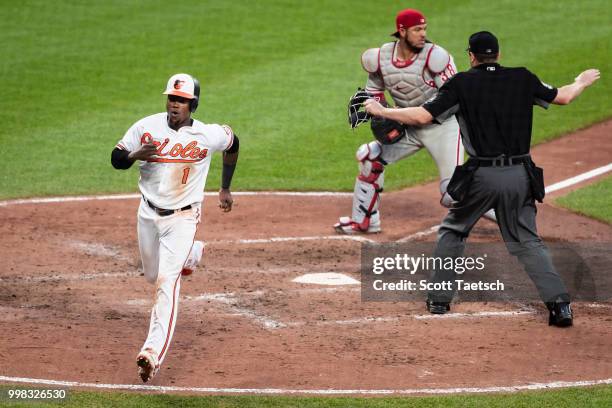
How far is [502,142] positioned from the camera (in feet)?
29.1

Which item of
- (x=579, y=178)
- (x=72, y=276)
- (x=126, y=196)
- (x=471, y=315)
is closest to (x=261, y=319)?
(x=471, y=315)

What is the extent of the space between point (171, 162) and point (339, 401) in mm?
2125

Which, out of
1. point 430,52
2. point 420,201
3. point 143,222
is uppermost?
point 430,52

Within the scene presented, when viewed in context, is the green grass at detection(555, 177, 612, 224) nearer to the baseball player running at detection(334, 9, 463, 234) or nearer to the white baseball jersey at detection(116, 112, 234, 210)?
the baseball player running at detection(334, 9, 463, 234)

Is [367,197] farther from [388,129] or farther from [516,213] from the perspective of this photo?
[516,213]

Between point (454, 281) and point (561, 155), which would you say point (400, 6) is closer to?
point (561, 155)

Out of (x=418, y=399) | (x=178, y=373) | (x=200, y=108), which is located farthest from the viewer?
(x=200, y=108)

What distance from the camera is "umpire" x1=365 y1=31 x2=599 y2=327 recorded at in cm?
884

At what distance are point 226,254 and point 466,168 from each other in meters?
2.86

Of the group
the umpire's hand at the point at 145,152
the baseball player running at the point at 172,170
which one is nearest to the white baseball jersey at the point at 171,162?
the baseball player running at the point at 172,170

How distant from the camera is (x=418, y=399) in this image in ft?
24.0

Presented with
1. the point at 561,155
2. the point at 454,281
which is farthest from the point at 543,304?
the point at 561,155

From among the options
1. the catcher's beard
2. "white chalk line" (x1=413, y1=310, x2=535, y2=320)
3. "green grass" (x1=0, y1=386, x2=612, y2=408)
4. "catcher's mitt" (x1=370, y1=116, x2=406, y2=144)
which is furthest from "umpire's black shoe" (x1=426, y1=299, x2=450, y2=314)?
the catcher's beard

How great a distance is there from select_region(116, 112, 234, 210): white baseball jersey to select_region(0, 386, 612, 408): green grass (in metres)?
1.51
